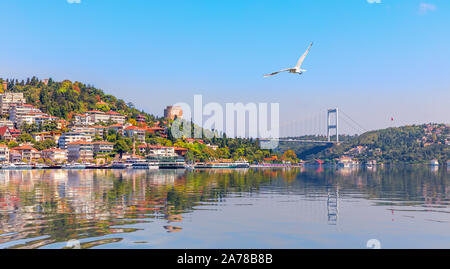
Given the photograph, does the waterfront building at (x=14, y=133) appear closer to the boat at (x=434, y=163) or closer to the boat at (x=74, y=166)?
the boat at (x=74, y=166)

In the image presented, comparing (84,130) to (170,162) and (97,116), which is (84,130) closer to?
(97,116)

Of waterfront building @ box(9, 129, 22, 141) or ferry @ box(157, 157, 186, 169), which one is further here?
waterfront building @ box(9, 129, 22, 141)

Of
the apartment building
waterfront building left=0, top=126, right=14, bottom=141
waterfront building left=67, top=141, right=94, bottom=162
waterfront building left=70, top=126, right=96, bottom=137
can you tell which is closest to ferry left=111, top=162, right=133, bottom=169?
waterfront building left=67, top=141, right=94, bottom=162

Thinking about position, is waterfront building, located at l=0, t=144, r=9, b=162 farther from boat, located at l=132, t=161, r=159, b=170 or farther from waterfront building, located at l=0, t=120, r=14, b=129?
boat, located at l=132, t=161, r=159, b=170

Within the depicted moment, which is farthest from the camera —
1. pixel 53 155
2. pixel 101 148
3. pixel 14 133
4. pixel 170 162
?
pixel 14 133

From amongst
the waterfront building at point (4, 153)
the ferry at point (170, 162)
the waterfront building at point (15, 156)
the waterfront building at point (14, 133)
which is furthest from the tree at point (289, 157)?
the waterfront building at point (4, 153)

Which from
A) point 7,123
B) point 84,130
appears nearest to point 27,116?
point 7,123

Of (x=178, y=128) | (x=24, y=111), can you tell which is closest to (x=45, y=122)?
(x=24, y=111)

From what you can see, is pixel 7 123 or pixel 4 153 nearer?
pixel 4 153
